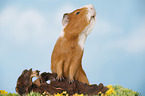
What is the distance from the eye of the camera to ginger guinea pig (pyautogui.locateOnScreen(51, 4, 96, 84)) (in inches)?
150

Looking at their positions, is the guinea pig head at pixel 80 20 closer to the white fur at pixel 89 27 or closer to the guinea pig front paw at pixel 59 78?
the white fur at pixel 89 27

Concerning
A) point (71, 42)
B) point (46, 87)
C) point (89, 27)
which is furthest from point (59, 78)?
point (89, 27)

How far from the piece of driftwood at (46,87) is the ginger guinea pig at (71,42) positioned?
0.74ft

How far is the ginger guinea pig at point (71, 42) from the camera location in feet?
12.5

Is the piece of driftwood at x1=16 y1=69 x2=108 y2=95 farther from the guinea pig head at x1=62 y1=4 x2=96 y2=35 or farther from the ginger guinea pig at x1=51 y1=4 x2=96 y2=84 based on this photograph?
the guinea pig head at x1=62 y1=4 x2=96 y2=35

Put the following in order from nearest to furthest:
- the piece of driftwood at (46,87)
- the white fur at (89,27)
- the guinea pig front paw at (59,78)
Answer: the piece of driftwood at (46,87) → the guinea pig front paw at (59,78) → the white fur at (89,27)

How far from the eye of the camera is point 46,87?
11.5 ft

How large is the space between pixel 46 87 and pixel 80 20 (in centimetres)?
152

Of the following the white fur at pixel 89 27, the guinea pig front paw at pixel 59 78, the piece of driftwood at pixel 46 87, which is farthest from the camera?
the white fur at pixel 89 27

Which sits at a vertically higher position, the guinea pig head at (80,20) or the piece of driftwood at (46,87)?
the guinea pig head at (80,20)

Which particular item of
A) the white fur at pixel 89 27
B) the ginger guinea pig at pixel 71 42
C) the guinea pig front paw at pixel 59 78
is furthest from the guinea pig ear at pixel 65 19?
the guinea pig front paw at pixel 59 78

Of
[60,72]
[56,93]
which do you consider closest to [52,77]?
[60,72]

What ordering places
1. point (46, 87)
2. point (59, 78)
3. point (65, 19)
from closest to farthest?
1. point (46, 87)
2. point (59, 78)
3. point (65, 19)

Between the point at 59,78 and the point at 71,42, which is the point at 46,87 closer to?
the point at 59,78
